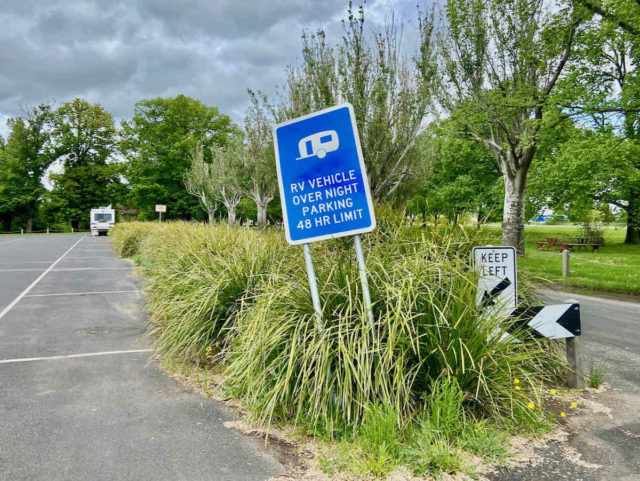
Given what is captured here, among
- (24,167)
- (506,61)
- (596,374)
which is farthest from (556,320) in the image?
(24,167)

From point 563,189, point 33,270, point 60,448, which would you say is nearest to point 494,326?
point 60,448

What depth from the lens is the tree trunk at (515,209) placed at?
52.0 ft

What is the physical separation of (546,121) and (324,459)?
11.8 meters

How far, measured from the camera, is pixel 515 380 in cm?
346

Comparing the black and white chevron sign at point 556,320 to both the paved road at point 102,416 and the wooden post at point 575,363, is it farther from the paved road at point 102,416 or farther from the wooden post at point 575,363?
the paved road at point 102,416

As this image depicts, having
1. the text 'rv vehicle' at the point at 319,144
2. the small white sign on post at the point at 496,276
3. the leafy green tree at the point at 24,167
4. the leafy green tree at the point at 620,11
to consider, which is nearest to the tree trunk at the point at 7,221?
the leafy green tree at the point at 24,167

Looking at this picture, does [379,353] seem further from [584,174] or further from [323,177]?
[584,174]

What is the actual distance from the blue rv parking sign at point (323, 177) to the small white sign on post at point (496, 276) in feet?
4.14

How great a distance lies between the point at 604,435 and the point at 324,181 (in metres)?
3.10

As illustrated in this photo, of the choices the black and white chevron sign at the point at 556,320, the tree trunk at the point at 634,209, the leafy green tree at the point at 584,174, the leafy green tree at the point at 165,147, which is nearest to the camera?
the black and white chevron sign at the point at 556,320

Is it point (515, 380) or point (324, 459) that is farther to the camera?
point (515, 380)

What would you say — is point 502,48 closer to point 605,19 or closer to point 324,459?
point 605,19

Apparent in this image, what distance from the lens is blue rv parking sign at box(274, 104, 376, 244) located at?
3830 millimetres

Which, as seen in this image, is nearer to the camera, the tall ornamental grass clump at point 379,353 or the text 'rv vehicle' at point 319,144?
the tall ornamental grass clump at point 379,353
